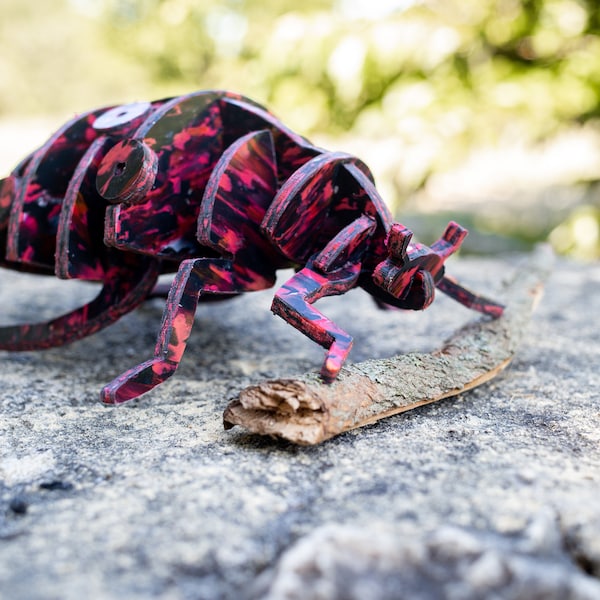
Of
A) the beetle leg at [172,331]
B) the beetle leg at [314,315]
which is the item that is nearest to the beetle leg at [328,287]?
the beetle leg at [314,315]

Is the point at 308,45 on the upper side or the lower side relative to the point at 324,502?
upper

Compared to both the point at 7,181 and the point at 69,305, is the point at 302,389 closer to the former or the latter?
the point at 7,181

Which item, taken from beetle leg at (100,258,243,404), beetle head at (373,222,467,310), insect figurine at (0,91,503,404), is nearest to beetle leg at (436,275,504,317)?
insect figurine at (0,91,503,404)

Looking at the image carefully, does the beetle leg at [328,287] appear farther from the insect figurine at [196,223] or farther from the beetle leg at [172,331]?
the beetle leg at [172,331]

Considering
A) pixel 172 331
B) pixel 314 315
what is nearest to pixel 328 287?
pixel 314 315

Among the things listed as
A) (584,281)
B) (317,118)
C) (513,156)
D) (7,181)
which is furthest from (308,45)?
(513,156)

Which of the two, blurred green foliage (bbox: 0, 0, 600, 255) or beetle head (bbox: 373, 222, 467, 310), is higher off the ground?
blurred green foliage (bbox: 0, 0, 600, 255)

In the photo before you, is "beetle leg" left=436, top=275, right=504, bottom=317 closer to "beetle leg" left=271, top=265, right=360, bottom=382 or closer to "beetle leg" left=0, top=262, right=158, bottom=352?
"beetle leg" left=271, top=265, right=360, bottom=382
